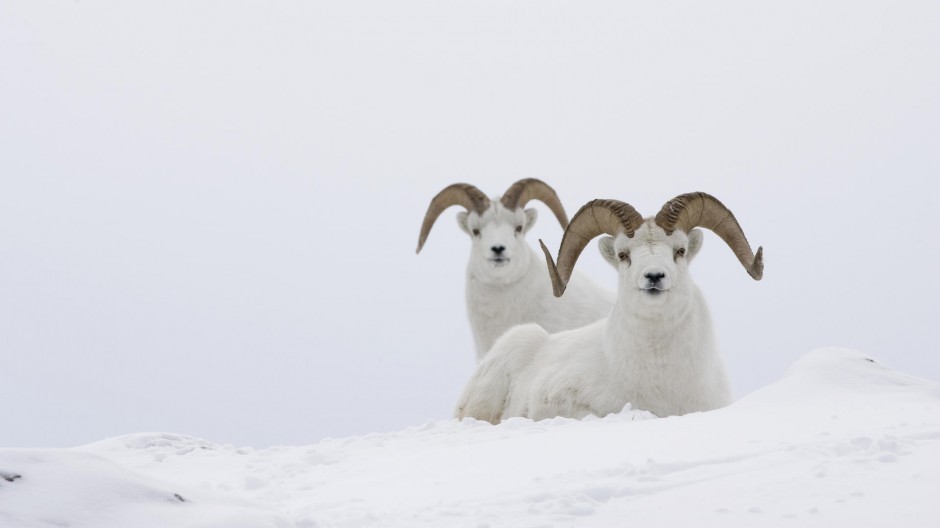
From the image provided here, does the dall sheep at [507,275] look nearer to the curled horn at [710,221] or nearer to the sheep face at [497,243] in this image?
the sheep face at [497,243]

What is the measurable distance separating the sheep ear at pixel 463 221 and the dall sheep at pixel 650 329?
414 centimetres

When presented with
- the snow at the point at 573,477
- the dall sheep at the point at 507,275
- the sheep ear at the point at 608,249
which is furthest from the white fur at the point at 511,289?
the snow at the point at 573,477

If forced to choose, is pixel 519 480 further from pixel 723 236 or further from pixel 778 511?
pixel 723 236

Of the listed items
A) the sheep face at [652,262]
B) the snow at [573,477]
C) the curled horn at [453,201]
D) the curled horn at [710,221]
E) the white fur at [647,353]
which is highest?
the curled horn at [453,201]

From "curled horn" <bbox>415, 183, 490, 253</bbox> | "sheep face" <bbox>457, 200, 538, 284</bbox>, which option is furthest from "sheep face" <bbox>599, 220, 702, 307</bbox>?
"curled horn" <bbox>415, 183, 490, 253</bbox>

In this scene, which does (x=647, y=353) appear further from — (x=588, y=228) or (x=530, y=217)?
(x=530, y=217)

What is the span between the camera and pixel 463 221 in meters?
13.5

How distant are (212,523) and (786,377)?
4.72 metres

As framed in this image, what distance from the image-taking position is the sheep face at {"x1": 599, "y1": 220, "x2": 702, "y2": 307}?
841 cm

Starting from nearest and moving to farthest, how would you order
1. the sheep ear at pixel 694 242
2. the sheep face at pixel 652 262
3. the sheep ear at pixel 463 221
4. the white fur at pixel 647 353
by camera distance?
the sheep face at pixel 652 262, the white fur at pixel 647 353, the sheep ear at pixel 694 242, the sheep ear at pixel 463 221

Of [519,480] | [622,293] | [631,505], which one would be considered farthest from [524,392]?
[631,505]

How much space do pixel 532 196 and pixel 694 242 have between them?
4.71m

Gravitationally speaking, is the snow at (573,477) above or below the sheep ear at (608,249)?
below

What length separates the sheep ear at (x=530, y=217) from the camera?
1352 centimetres
